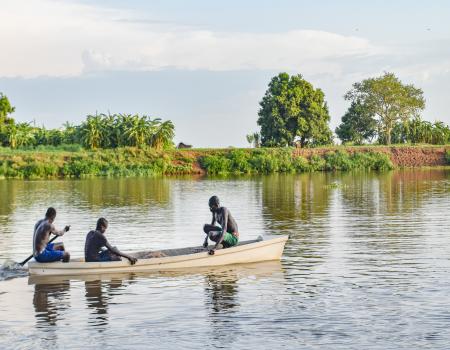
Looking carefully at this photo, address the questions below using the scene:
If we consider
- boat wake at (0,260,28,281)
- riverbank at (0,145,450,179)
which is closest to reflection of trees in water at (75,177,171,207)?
riverbank at (0,145,450,179)

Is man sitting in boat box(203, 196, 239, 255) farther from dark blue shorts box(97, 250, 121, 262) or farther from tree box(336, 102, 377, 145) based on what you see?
tree box(336, 102, 377, 145)

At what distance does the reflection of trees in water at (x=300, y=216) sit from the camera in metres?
25.2

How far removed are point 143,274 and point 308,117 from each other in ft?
274

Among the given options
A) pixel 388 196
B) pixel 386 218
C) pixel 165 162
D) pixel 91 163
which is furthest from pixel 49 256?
pixel 165 162

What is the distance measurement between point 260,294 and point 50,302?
4455 millimetres

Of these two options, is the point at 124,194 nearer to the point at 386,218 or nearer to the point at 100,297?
the point at 386,218

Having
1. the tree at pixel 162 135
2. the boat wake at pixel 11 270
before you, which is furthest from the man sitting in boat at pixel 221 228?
the tree at pixel 162 135

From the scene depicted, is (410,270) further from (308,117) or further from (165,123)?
(308,117)

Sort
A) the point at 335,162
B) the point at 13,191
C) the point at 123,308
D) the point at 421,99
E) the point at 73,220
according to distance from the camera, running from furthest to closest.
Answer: the point at 421,99, the point at 335,162, the point at 13,191, the point at 73,220, the point at 123,308

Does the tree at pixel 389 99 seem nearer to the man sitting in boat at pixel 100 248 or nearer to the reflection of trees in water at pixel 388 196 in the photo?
the reflection of trees in water at pixel 388 196

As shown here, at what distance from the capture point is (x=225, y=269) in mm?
20766

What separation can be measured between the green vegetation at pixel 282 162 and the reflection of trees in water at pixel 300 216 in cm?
3211

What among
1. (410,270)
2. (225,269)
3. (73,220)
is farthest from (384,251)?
(73,220)

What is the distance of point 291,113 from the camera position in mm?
100500
